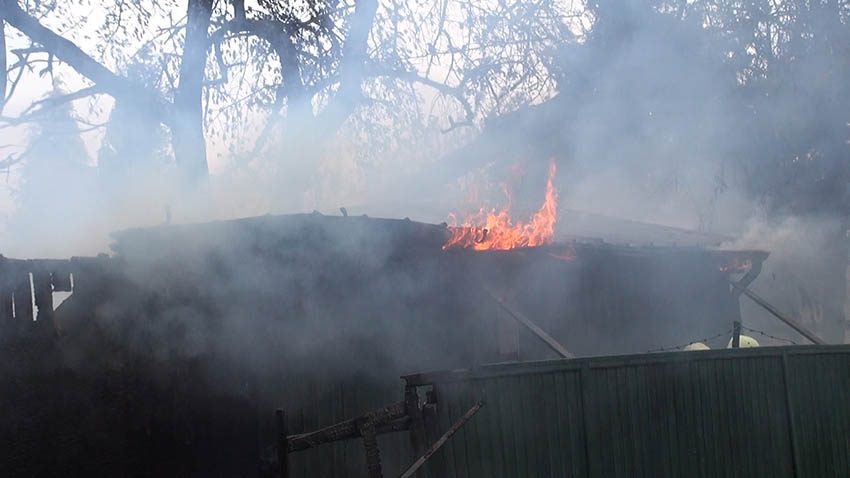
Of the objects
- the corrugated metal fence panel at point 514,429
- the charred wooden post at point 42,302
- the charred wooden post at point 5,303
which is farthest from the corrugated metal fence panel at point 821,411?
the charred wooden post at point 5,303

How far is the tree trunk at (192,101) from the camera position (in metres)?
17.4

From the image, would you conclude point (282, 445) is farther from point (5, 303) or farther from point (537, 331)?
point (537, 331)

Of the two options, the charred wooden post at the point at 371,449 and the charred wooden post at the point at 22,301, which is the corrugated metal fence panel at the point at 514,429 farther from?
the charred wooden post at the point at 22,301

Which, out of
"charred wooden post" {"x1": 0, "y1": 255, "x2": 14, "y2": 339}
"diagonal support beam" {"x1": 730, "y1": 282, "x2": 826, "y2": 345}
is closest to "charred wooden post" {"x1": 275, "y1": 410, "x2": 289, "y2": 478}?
"charred wooden post" {"x1": 0, "y1": 255, "x2": 14, "y2": 339}

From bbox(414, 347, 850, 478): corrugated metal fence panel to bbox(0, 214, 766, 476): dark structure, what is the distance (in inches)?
62.8

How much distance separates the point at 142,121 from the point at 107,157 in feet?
13.1

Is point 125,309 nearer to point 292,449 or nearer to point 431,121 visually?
point 292,449

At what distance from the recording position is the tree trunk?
17.4 m

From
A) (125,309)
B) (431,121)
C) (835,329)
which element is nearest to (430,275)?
(125,309)

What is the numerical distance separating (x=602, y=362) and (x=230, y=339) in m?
3.90

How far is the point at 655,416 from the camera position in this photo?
28.6 ft

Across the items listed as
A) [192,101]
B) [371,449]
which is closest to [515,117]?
[192,101]

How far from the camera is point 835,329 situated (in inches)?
1038

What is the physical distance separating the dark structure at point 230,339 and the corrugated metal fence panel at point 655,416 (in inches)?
62.8
